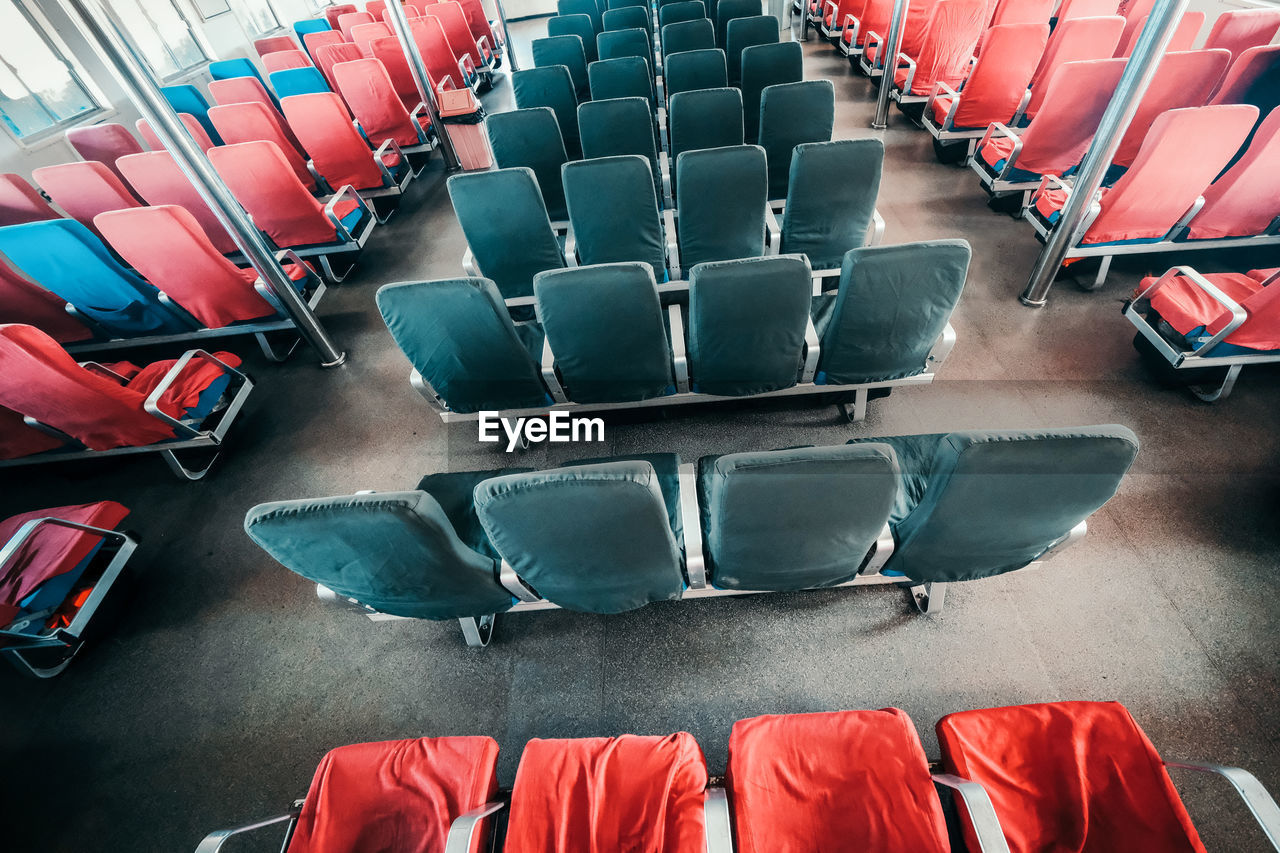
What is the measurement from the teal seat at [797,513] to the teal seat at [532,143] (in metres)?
2.54

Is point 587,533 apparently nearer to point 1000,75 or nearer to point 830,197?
point 830,197

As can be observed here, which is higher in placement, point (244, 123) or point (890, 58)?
point (244, 123)

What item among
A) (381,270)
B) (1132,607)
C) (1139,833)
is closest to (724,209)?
(1132,607)

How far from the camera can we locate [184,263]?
2621 mm

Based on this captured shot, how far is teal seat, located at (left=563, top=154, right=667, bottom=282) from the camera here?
7.91 feet

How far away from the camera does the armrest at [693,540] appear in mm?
1497

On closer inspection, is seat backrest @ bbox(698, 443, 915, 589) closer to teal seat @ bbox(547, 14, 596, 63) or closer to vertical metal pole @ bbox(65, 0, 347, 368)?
vertical metal pole @ bbox(65, 0, 347, 368)

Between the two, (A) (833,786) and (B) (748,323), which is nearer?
(A) (833,786)

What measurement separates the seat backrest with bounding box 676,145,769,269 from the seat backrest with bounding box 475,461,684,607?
69.0 inches

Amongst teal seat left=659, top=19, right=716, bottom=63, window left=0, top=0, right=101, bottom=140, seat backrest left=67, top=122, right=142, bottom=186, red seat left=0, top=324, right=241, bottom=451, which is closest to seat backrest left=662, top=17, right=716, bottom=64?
teal seat left=659, top=19, right=716, bottom=63

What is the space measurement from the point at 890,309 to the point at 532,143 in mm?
2443

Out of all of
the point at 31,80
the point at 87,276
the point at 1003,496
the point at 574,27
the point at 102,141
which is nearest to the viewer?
the point at 1003,496

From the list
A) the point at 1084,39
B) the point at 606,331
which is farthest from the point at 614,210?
the point at 1084,39

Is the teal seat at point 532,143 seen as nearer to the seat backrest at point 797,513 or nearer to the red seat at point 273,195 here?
the red seat at point 273,195
